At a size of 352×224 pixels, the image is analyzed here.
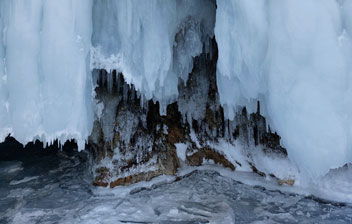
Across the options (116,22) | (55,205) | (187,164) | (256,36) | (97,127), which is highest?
(116,22)

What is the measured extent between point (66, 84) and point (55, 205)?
171cm

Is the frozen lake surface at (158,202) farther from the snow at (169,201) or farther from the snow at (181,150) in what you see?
the snow at (181,150)

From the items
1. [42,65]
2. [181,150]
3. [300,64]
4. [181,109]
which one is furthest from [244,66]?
[181,150]

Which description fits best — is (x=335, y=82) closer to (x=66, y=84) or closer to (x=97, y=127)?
(x=66, y=84)

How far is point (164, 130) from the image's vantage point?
17.4ft

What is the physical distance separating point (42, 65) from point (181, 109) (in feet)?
7.96

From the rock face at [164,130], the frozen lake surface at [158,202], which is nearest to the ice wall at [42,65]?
the frozen lake surface at [158,202]

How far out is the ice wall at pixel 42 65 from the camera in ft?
10.5

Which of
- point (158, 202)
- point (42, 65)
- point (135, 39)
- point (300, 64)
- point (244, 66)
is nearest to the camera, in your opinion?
point (300, 64)

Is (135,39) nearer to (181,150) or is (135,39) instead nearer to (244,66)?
(244,66)

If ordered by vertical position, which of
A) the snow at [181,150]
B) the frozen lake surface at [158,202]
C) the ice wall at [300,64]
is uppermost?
the ice wall at [300,64]

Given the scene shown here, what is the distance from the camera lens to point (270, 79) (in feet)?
10.7

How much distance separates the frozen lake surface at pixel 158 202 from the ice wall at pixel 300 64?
61 centimetres

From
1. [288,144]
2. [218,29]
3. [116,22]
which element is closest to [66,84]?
[116,22]
